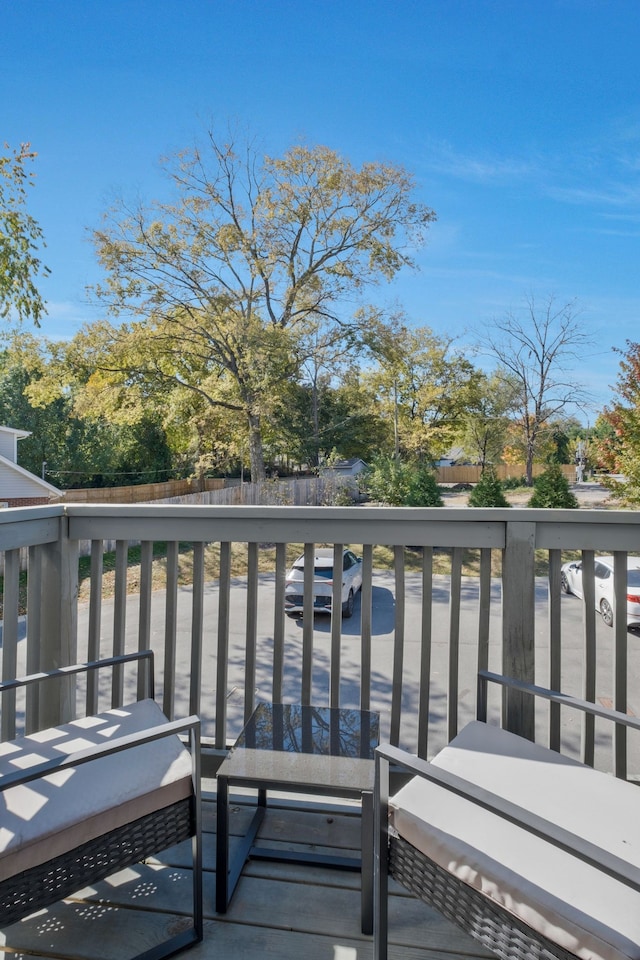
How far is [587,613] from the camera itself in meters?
1.62

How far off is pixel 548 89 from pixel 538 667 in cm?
789

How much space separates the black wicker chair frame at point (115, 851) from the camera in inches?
38.2

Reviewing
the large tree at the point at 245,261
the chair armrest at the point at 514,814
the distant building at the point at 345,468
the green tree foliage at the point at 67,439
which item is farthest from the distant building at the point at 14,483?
the distant building at the point at 345,468

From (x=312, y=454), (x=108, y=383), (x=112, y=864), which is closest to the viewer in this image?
(x=112, y=864)

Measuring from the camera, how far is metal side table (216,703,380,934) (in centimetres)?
123

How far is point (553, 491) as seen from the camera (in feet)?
34.1

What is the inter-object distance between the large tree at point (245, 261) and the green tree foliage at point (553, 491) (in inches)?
240

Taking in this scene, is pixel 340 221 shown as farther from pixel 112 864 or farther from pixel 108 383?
pixel 112 864

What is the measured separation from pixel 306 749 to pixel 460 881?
→ 0.54 m

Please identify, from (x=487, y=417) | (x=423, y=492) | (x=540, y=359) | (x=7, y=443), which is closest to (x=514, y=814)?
(x=7, y=443)

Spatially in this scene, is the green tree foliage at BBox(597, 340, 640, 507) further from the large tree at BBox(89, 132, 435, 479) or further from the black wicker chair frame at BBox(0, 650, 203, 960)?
the black wicker chair frame at BBox(0, 650, 203, 960)

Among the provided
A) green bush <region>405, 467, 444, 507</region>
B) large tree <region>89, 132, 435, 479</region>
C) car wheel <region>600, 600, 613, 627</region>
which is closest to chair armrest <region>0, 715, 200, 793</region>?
car wheel <region>600, 600, 613, 627</region>

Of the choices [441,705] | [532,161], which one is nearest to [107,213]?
[532,161]

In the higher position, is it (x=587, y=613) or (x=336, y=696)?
(x=587, y=613)
